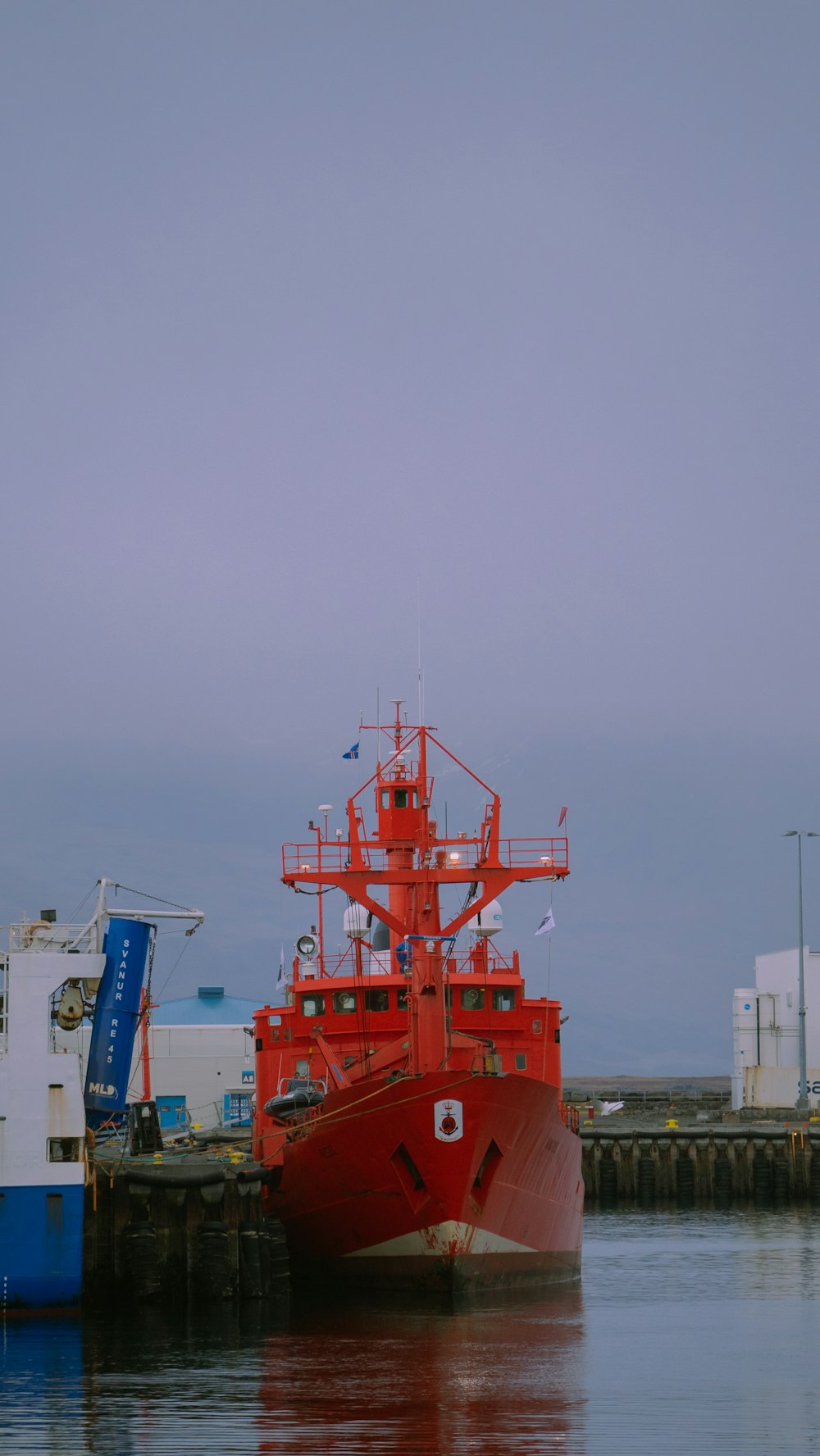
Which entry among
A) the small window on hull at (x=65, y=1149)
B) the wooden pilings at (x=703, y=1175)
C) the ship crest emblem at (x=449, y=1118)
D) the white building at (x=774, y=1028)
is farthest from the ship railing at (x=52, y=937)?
the white building at (x=774, y=1028)

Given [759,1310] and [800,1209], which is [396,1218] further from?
[800,1209]

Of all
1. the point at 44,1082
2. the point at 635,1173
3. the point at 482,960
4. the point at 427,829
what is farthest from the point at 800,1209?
the point at 44,1082

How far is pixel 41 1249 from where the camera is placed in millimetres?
30578

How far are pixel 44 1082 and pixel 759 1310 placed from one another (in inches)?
568

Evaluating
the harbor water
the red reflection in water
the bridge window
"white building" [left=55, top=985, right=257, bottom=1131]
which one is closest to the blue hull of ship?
Answer: the harbor water

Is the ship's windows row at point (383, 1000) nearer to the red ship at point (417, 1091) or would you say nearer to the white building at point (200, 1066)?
the red ship at point (417, 1091)

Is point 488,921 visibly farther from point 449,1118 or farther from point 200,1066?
point 200,1066

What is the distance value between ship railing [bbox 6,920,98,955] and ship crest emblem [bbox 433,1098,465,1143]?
23.6 ft

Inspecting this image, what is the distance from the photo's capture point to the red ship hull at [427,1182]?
31375 millimetres

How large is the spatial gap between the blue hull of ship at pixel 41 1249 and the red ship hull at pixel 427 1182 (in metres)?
4.95

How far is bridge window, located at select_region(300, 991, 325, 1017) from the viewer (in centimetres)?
3850

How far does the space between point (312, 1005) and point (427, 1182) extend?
7.66 m

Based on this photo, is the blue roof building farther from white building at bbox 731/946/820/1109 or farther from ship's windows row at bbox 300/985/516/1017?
ship's windows row at bbox 300/985/516/1017

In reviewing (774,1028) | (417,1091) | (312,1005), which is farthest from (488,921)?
(774,1028)
